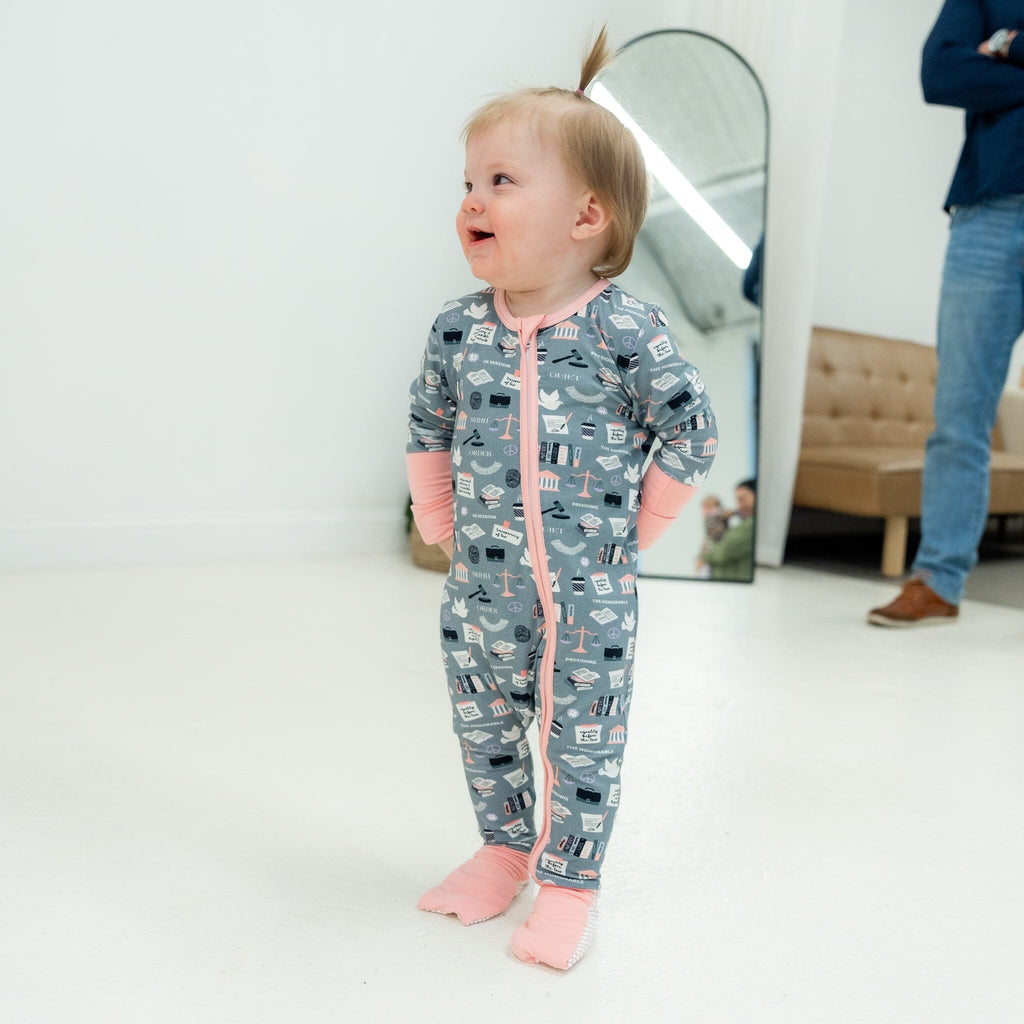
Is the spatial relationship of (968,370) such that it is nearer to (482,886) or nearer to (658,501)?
(658,501)

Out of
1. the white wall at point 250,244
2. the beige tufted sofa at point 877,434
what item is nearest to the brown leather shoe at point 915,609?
the beige tufted sofa at point 877,434

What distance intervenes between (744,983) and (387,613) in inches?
55.8

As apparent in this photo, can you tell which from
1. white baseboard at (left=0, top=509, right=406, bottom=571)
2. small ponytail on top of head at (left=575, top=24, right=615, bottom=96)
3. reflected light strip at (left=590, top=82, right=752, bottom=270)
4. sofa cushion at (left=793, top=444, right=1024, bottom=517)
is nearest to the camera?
small ponytail on top of head at (left=575, top=24, right=615, bottom=96)

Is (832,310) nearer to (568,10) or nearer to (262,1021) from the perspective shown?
(568,10)

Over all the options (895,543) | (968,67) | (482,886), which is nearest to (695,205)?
(968,67)

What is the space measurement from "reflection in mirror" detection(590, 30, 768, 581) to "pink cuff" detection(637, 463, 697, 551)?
1.91 metres

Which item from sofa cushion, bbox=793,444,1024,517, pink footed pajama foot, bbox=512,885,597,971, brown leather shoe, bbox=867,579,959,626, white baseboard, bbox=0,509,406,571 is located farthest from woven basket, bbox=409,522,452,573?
pink footed pajama foot, bbox=512,885,597,971

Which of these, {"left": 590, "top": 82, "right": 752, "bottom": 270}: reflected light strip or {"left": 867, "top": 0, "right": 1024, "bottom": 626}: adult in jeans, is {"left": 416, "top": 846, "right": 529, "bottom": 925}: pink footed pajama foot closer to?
{"left": 867, "top": 0, "right": 1024, "bottom": 626}: adult in jeans

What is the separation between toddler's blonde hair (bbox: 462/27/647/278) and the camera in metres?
0.92

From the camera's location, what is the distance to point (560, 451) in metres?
0.93

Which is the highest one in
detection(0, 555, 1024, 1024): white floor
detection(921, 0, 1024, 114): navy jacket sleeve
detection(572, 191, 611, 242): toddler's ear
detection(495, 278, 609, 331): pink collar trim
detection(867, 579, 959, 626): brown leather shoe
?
detection(921, 0, 1024, 114): navy jacket sleeve

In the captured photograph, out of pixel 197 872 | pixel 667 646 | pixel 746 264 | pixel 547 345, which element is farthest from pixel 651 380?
pixel 746 264

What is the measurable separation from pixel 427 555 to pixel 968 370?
135 cm

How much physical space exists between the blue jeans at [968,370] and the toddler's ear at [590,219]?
151 cm
